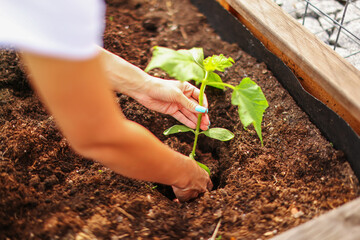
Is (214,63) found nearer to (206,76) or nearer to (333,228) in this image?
(206,76)

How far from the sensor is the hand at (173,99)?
139 centimetres

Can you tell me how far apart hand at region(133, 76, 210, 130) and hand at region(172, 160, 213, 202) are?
0.74ft

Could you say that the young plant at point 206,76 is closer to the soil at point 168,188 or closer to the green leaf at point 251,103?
the green leaf at point 251,103

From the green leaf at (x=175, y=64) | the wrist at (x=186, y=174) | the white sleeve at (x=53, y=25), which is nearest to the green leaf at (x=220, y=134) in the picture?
the wrist at (x=186, y=174)

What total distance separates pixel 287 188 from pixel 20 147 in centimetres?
100

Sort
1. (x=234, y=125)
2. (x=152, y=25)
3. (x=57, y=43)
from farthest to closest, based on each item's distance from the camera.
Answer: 1. (x=152, y=25)
2. (x=234, y=125)
3. (x=57, y=43)

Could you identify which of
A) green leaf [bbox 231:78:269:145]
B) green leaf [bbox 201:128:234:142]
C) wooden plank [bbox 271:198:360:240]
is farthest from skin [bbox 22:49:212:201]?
wooden plank [bbox 271:198:360:240]

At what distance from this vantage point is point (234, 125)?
159cm

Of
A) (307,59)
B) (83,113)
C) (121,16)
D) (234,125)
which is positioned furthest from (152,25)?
(83,113)

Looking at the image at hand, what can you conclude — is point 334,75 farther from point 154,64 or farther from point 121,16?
point 121,16

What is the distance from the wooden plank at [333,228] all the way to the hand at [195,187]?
1.27 ft

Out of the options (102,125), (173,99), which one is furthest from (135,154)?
(173,99)

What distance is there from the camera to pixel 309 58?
139 cm

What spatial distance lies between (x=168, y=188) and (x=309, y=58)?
0.77 meters
